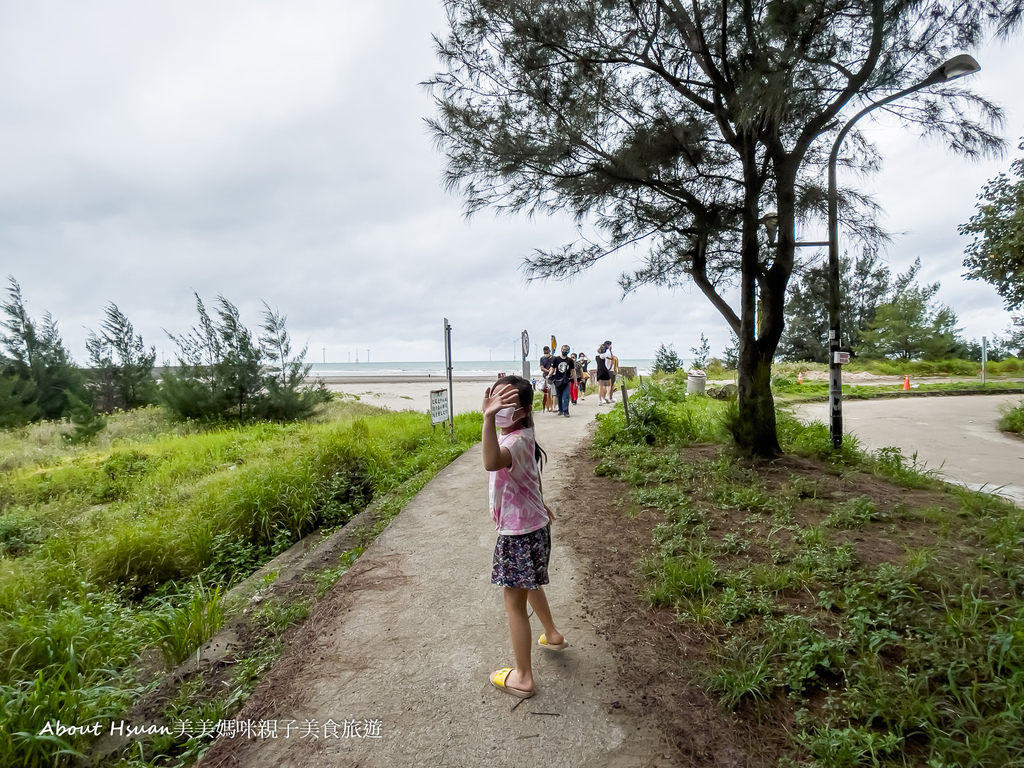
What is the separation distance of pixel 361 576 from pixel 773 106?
5.27 metres

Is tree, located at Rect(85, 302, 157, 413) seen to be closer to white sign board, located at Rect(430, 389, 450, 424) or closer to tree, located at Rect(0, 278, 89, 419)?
tree, located at Rect(0, 278, 89, 419)

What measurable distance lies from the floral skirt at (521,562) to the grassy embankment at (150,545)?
1.61 metres

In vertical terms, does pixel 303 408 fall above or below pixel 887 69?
below

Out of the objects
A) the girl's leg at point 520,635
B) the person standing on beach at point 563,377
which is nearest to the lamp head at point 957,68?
the girl's leg at point 520,635

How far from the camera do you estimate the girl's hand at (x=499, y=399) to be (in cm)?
248

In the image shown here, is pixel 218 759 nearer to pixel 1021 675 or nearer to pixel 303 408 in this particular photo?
pixel 1021 675

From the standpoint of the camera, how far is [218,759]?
7.58 ft

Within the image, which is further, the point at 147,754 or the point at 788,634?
the point at 788,634

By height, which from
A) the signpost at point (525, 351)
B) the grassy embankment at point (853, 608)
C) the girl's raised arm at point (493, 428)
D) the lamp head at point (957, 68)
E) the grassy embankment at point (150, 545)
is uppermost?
the lamp head at point (957, 68)

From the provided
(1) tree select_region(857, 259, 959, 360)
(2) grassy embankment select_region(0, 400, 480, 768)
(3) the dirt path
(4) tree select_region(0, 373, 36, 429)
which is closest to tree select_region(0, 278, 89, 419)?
(4) tree select_region(0, 373, 36, 429)

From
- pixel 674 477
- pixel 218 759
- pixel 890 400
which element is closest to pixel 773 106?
pixel 674 477

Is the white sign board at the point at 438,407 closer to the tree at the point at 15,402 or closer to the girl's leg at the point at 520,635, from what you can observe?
the girl's leg at the point at 520,635

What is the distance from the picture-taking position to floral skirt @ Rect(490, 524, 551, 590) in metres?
2.61

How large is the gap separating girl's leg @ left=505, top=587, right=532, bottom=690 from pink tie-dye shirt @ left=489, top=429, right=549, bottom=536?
316 mm
